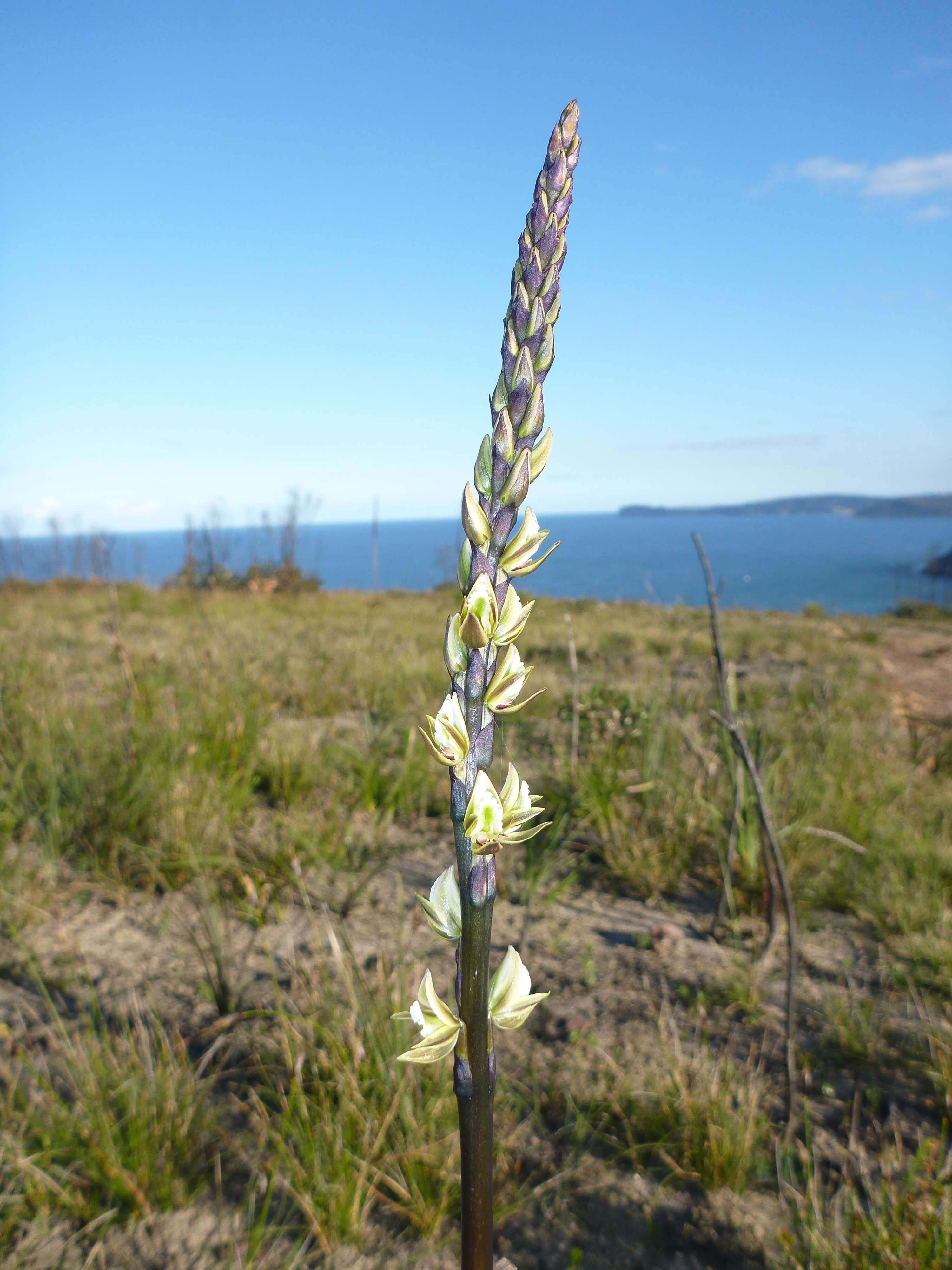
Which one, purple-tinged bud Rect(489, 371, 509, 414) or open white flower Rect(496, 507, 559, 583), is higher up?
purple-tinged bud Rect(489, 371, 509, 414)

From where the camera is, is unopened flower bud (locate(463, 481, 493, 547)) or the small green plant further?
the small green plant

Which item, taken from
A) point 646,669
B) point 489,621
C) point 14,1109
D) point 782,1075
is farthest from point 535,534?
point 646,669

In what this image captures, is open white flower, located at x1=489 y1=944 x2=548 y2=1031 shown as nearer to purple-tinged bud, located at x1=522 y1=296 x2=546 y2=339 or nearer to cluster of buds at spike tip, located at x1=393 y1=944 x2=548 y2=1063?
cluster of buds at spike tip, located at x1=393 y1=944 x2=548 y2=1063

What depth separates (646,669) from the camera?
30.0 feet

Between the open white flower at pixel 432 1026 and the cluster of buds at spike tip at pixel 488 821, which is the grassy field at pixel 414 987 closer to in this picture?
the cluster of buds at spike tip at pixel 488 821

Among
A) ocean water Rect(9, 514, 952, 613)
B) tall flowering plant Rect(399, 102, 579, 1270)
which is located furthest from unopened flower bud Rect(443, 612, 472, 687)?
ocean water Rect(9, 514, 952, 613)

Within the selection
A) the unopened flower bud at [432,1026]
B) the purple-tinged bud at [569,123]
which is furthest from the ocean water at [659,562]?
the unopened flower bud at [432,1026]

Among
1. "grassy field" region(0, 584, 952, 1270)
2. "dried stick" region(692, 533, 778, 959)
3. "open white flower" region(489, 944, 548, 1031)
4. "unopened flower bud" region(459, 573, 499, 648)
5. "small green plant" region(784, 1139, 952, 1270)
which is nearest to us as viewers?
"unopened flower bud" region(459, 573, 499, 648)

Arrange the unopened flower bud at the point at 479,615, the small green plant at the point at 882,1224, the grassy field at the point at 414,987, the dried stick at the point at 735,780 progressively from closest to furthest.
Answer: the unopened flower bud at the point at 479,615 < the small green plant at the point at 882,1224 < the grassy field at the point at 414,987 < the dried stick at the point at 735,780

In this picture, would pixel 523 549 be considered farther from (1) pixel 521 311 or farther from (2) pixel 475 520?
(1) pixel 521 311

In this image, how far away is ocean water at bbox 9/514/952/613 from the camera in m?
28.6

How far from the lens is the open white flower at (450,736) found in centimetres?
79

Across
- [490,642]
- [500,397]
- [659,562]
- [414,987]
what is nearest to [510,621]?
[490,642]

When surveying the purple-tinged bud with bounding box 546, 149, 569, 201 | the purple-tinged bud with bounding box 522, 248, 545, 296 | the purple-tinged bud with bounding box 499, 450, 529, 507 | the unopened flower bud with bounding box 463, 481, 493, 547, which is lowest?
the unopened flower bud with bounding box 463, 481, 493, 547
